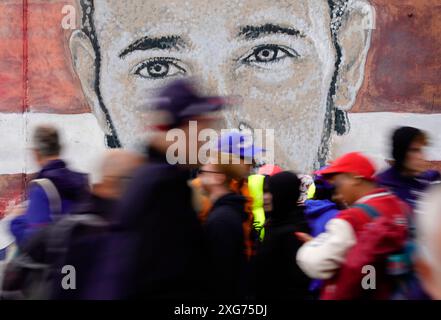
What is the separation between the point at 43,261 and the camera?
3928 mm

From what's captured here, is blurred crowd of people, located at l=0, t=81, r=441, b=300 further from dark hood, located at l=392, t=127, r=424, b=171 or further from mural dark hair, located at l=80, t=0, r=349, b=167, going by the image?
mural dark hair, located at l=80, t=0, r=349, b=167

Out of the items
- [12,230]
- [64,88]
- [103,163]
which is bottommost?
[12,230]

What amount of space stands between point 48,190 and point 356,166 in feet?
6.31

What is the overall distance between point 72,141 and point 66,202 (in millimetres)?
5048

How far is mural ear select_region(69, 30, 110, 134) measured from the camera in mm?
9781

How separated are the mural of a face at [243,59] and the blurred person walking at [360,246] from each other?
5724 millimetres

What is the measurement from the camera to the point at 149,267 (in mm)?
2988

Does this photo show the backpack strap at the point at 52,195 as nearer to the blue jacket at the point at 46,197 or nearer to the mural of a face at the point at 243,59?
the blue jacket at the point at 46,197

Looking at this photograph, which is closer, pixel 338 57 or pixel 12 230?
pixel 12 230

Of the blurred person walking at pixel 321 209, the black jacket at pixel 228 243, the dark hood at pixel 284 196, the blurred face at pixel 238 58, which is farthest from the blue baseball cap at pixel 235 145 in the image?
the blurred face at pixel 238 58

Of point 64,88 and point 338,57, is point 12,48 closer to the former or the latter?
point 64,88

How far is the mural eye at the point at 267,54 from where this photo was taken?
9.66 meters

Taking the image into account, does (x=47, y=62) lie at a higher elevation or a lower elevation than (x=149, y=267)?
higher

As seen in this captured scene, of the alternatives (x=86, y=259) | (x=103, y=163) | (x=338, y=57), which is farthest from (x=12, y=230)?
(x=338, y=57)
